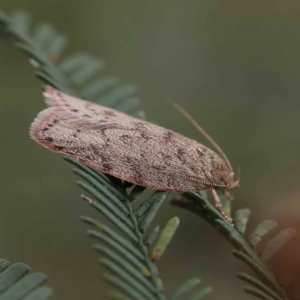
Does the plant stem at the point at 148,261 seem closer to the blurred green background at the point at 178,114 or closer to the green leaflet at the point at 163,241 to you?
the green leaflet at the point at 163,241

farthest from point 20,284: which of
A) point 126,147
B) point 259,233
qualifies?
point 126,147

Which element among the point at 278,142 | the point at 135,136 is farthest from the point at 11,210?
the point at 278,142

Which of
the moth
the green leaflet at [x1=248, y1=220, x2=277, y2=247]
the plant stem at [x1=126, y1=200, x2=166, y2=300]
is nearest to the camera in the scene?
the plant stem at [x1=126, y1=200, x2=166, y2=300]

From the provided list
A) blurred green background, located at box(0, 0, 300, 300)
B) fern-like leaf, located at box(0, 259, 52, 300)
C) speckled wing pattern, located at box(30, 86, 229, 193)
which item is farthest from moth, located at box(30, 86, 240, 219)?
fern-like leaf, located at box(0, 259, 52, 300)

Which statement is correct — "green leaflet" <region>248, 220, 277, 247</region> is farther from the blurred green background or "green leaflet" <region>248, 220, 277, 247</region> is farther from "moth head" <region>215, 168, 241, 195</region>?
"moth head" <region>215, 168, 241, 195</region>

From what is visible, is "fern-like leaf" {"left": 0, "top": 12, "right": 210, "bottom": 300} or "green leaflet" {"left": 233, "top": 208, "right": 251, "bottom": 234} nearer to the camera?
"fern-like leaf" {"left": 0, "top": 12, "right": 210, "bottom": 300}

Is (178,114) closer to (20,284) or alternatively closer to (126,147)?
(126,147)
